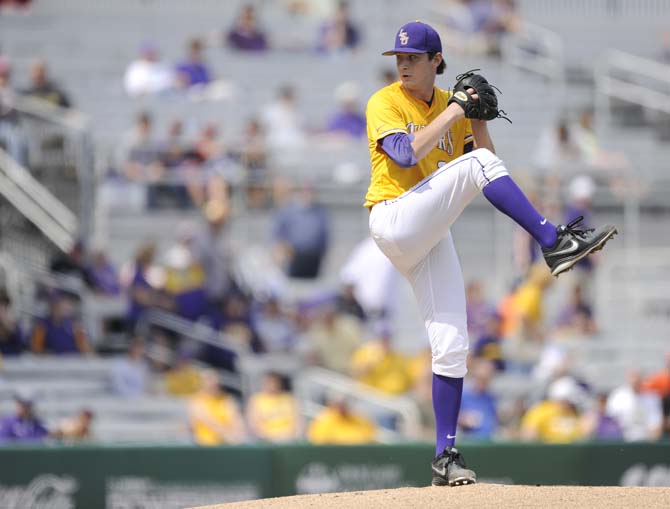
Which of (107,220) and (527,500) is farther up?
(107,220)

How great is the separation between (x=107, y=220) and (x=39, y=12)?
4425mm

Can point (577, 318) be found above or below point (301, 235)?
below

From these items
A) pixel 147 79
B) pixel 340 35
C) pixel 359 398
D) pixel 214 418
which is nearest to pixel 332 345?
pixel 359 398

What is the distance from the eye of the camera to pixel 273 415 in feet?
38.3

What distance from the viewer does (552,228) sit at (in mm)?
6176

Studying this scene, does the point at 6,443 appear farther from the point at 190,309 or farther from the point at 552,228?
the point at 552,228

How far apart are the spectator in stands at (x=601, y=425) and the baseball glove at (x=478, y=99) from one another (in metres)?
6.16

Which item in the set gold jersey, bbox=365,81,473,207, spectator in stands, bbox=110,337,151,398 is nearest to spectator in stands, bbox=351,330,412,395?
spectator in stands, bbox=110,337,151,398

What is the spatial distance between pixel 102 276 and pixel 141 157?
149cm

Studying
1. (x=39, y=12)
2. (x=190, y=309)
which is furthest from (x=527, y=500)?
(x=39, y=12)

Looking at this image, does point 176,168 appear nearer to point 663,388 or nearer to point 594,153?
point 594,153

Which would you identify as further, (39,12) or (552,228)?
(39,12)

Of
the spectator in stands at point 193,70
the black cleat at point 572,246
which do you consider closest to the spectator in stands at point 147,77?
the spectator in stands at point 193,70

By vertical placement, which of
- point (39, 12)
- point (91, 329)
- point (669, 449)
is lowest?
point (669, 449)
